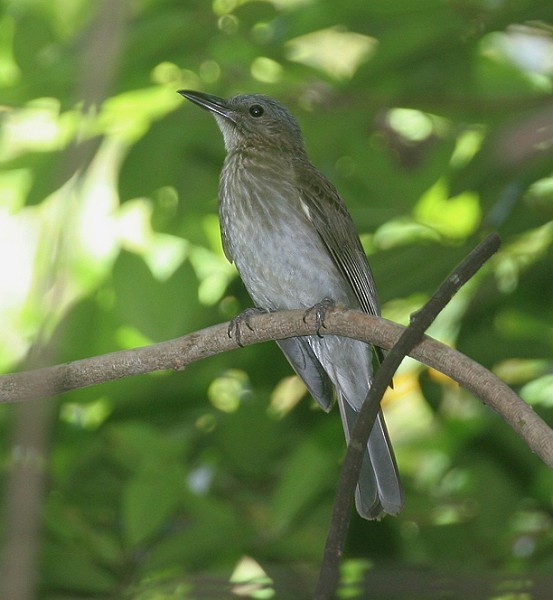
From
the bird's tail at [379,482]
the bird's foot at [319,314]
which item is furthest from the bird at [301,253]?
the bird's foot at [319,314]

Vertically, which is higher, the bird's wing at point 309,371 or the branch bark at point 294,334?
the branch bark at point 294,334

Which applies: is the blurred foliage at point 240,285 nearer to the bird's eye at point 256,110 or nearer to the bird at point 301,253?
the bird at point 301,253

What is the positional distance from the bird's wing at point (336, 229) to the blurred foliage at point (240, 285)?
3.7 inches

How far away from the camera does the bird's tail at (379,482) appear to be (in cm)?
348

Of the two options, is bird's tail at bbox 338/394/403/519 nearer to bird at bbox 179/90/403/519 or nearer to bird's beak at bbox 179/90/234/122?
bird at bbox 179/90/403/519

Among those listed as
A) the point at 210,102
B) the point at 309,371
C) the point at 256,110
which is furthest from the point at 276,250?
the point at 256,110

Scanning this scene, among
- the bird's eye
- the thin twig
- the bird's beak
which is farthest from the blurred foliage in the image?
the thin twig

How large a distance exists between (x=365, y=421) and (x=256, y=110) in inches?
124

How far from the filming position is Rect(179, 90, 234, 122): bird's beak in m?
4.07

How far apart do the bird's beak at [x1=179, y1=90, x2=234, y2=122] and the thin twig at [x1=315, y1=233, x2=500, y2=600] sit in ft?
6.98

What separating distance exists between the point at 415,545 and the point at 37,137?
7.97 ft

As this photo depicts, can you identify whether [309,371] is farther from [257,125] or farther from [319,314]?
[257,125]

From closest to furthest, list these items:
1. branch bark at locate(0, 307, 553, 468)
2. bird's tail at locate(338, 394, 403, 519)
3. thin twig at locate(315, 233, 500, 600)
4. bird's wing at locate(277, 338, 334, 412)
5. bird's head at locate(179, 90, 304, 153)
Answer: thin twig at locate(315, 233, 500, 600) < branch bark at locate(0, 307, 553, 468) < bird's tail at locate(338, 394, 403, 519) < bird's wing at locate(277, 338, 334, 412) < bird's head at locate(179, 90, 304, 153)

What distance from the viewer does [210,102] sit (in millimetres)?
4246
